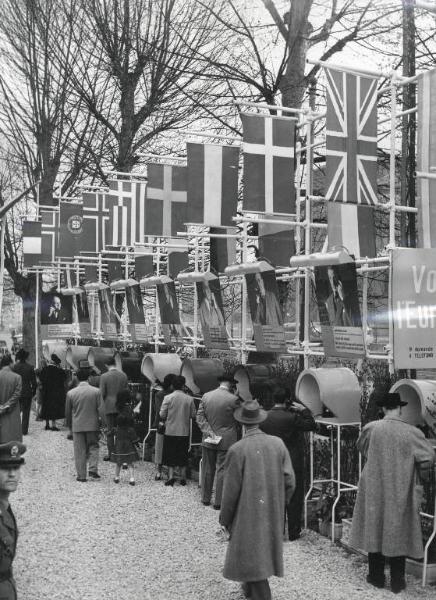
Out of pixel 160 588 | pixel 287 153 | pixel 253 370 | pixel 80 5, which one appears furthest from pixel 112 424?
pixel 80 5

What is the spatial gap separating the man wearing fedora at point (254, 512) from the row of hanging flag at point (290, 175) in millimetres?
3059

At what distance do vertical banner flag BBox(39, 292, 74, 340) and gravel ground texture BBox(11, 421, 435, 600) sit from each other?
36.8ft

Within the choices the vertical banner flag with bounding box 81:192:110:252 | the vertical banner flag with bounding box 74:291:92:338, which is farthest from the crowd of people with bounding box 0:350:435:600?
the vertical banner flag with bounding box 74:291:92:338

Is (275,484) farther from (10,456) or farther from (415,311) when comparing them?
(415,311)

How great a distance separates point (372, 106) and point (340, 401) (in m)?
3.48

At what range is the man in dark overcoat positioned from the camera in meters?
8.95

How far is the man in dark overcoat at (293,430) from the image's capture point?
8953mm

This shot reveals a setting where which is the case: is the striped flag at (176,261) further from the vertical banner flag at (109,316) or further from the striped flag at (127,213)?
the vertical banner flag at (109,316)

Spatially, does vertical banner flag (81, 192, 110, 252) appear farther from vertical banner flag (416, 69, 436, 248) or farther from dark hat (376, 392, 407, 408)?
dark hat (376, 392, 407, 408)

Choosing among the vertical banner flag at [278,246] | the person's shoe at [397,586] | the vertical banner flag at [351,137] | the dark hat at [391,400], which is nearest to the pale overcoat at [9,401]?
the vertical banner flag at [278,246]

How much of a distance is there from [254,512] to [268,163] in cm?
543

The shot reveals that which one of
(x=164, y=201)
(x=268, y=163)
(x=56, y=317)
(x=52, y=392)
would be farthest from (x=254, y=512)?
(x=56, y=317)

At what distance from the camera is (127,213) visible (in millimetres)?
16578

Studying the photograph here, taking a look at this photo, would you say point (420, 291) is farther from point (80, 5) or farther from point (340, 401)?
point (80, 5)
